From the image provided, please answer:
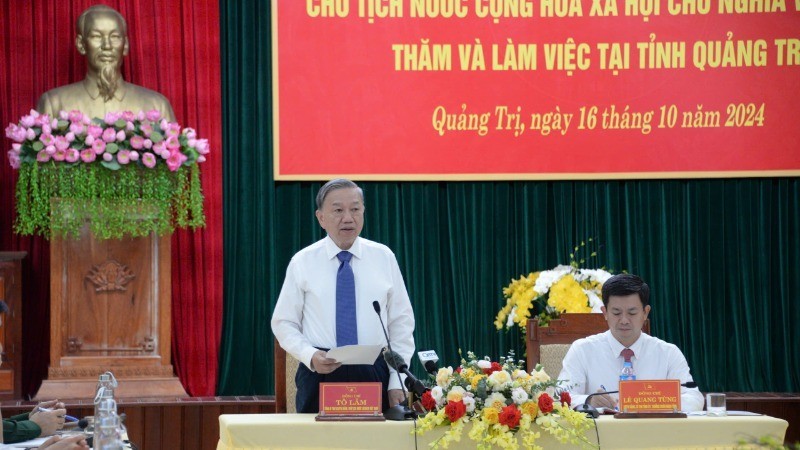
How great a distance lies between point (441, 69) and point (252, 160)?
1.10m

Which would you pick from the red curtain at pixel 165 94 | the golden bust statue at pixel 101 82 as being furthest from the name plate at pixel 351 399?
the red curtain at pixel 165 94

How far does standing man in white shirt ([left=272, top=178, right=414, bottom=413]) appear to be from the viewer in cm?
329

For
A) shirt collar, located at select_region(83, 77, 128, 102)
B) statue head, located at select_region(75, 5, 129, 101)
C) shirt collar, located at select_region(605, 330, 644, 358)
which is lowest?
shirt collar, located at select_region(605, 330, 644, 358)

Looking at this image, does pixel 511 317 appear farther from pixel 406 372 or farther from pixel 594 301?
pixel 406 372

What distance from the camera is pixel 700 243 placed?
614cm

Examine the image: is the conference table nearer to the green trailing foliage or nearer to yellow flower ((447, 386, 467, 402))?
yellow flower ((447, 386, 467, 402))

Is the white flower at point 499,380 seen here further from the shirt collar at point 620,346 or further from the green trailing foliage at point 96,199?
the green trailing foliage at point 96,199

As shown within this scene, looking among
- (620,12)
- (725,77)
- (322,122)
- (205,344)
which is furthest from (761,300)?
(205,344)

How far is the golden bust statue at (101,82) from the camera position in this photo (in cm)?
528

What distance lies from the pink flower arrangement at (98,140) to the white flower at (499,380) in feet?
8.68

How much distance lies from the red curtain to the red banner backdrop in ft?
1.29

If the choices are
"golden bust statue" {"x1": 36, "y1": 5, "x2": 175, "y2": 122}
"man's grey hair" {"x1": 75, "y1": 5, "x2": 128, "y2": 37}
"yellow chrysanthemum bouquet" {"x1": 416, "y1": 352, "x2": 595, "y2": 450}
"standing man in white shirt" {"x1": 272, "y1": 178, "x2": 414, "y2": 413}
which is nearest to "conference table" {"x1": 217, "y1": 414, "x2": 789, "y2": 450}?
"yellow chrysanthemum bouquet" {"x1": 416, "y1": 352, "x2": 595, "y2": 450}

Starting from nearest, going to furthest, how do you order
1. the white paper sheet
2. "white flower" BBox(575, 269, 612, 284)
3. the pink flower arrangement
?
the white paper sheet < the pink flower arrangement < "white flower" BBox(575, 269, 612, 284)

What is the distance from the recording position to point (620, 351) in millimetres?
→ 3451
